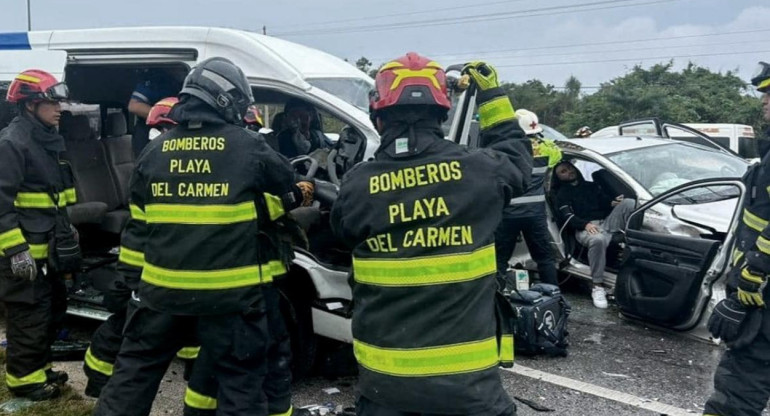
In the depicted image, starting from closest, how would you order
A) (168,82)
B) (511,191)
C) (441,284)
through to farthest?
1. (441,284)
2. (511,191)
3. (168,82)

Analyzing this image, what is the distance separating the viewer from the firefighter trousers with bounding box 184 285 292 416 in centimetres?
332

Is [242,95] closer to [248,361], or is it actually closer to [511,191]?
[248,361]

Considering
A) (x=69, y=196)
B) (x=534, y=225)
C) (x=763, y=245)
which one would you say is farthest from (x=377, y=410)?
(x=534, y=225)

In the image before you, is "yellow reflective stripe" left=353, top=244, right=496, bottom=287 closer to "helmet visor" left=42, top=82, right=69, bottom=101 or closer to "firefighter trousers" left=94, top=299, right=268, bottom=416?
"firefighter trousers" left=94, top=299, right=268, bottom=416

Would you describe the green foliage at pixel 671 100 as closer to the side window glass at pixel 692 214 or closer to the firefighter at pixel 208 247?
the side window glass at pixel 692 214

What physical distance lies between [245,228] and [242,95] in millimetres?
642

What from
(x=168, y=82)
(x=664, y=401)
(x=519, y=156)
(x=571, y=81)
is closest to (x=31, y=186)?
(x=168, y=82)

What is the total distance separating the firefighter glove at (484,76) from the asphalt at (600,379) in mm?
2131

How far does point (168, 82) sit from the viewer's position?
5312 mm

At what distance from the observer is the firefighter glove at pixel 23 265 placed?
3.90 meters

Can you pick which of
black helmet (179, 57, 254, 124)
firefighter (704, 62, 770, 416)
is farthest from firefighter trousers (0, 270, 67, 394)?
firefighter (704, 62, 770, 416)

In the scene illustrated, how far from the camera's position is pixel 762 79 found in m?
3.53

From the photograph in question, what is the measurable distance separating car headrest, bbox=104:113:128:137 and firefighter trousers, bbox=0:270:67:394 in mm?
2588

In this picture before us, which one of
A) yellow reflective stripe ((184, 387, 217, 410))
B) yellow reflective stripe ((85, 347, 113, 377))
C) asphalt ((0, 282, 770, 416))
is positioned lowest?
asphalt ((0, 282, 770, 416))
